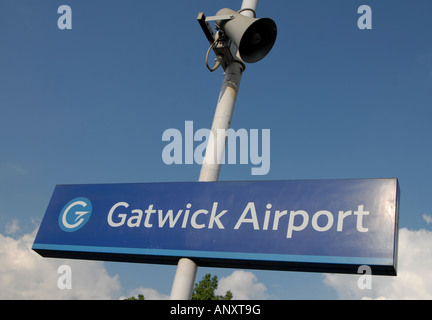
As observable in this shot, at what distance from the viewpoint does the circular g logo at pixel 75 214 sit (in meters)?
5.52

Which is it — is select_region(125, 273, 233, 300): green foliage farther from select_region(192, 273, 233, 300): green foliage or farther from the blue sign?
the blue sign

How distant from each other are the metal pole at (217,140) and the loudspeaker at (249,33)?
32 cm

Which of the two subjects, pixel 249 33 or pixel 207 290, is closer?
pixel 249 33

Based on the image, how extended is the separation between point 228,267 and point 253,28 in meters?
2.96

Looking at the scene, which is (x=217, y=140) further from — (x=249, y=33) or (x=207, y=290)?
(x=207, y=290)

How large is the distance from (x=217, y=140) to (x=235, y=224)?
1.14m

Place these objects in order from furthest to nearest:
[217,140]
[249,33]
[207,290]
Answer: [207,290] → [249,33] → [217,140]

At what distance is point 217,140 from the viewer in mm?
5473

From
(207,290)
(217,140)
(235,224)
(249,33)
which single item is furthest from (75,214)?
(207,290)

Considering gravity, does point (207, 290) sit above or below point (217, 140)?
above

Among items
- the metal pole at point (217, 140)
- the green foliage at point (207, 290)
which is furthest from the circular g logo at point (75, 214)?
the green foliage at point (207, 290)

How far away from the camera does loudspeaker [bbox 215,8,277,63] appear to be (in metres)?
5.55

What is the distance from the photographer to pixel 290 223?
15.4ft

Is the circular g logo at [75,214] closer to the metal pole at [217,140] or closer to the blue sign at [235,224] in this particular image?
the blue sign at [235,224]
